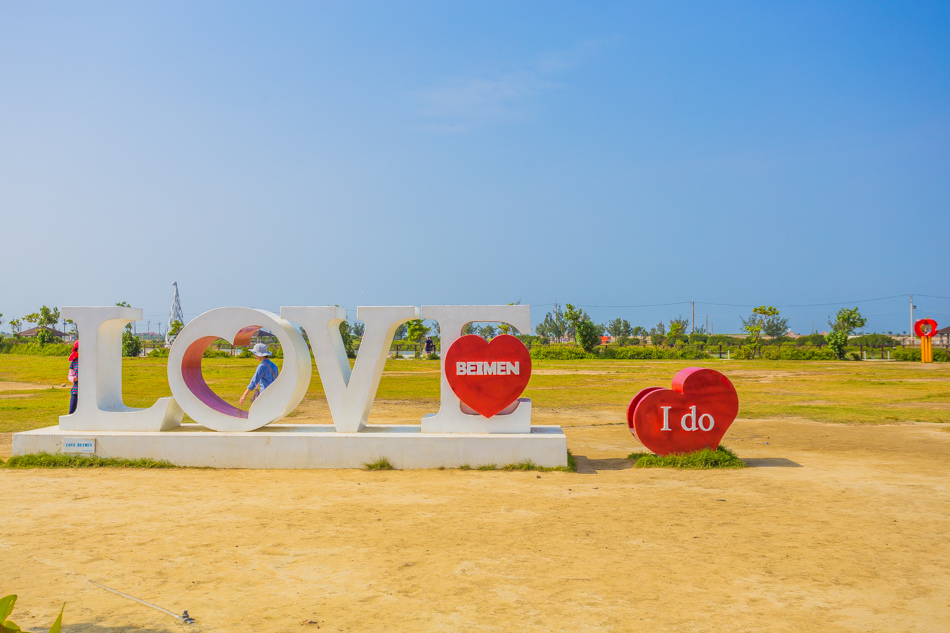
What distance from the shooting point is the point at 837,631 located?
4.97 m

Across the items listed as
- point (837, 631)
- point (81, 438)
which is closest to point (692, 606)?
point (837, 631)

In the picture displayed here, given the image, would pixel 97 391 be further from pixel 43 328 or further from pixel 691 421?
pixel 43 328

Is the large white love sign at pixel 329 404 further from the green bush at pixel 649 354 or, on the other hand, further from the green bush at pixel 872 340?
the green bush at pixel 872 340

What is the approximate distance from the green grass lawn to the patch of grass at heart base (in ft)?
22.5

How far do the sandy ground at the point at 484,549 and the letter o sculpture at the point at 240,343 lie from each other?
1025mm

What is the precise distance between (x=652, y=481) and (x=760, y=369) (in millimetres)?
34589

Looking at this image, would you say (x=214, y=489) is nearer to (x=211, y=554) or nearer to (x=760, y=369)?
(x=211, y=554)

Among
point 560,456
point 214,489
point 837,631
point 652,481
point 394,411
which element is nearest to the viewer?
point 837,631

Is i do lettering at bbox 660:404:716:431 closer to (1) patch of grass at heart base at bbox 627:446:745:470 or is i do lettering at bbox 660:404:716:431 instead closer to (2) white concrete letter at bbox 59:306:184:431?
(1) patch of grass at heart base at bbox 627:446:745:470

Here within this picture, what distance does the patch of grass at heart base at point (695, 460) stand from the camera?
11203mm

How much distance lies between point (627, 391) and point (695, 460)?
52.0 feet

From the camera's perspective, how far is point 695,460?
11.2m

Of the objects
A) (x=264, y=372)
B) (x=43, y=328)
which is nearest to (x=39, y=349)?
(x=43, y=328)

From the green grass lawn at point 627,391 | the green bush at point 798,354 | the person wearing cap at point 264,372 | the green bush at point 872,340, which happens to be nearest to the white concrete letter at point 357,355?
the person wearing cap at point 264,372
